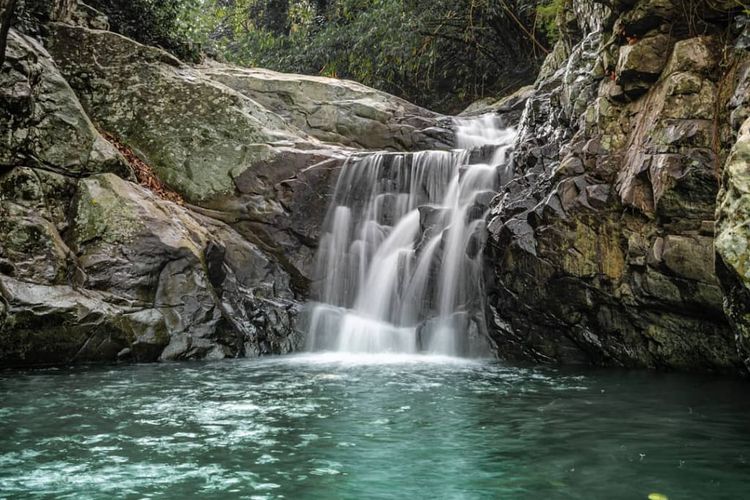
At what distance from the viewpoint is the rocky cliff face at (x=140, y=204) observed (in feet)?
28.2

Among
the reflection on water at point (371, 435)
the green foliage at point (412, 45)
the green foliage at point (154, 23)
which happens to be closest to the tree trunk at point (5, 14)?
the reflection on water at point (371, 435)

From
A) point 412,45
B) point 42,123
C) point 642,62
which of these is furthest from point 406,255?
point 412,45

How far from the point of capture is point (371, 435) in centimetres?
493

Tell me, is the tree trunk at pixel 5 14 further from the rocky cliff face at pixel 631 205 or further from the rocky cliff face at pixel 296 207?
the rocky cliff face at pixel 631 205

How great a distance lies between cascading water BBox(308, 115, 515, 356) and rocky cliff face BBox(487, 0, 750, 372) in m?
0.68

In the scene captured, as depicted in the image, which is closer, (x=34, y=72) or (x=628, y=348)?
(x=628, y=348)

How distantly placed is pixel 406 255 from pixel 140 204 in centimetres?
429

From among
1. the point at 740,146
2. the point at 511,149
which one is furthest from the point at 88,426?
the point at 511,149

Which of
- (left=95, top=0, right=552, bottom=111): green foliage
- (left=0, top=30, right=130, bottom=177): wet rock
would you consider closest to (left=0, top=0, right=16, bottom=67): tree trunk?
(left=0, top=30, right=130, bottom=177): wet rock

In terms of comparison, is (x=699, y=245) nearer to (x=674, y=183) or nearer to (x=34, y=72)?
(x=674, y=183)

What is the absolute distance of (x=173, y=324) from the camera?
9.28 m

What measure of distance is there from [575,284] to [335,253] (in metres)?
4.85

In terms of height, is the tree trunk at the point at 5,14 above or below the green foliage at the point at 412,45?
below

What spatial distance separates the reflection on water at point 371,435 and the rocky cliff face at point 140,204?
1.25m
